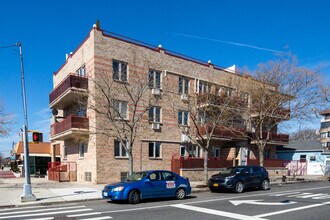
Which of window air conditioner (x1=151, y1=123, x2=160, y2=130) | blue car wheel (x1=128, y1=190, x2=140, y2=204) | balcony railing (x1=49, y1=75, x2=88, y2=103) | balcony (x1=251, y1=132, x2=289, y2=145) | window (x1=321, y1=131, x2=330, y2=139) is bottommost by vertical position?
window (x1=321, y1=131, x2=330, y2=139)

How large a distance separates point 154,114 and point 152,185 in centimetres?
1157

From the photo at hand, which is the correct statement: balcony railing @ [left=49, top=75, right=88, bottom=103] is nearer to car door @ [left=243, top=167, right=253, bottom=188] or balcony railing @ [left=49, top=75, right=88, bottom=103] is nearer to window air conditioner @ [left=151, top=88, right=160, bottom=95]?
window air conditioner @ [left=151, top=88, right=160, bottom=95]

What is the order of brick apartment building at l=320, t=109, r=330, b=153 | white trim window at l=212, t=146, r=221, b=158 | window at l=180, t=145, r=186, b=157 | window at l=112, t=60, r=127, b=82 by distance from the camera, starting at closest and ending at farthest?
window at l=112, t=60, r=127, b=82 → window at l=180, t=145, r=186, b=157 → white trim window at l=212, t=146, r=221, b=158 → brick apartment building at l=320, t=109, r=330, b=153

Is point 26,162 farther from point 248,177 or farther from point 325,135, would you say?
point 325,135

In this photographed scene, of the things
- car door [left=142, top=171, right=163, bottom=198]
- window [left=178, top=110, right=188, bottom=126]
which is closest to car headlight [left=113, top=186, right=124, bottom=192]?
car door [left=142, top=171, right=163, bottom=198]

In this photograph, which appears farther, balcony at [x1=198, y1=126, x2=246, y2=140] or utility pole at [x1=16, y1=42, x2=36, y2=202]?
balcony at [x1=198, y1=126, x2=246, y2=140]

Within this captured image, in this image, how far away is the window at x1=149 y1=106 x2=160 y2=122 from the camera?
80.9ft

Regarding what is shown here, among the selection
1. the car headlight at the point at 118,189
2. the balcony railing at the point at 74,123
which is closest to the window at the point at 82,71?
the balcony railing at the point at 74,123

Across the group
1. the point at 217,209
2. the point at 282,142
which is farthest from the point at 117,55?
the point at 282,142

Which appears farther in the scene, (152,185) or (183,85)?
(183,85)

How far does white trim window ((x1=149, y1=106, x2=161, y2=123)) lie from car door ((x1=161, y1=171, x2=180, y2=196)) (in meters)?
10.1

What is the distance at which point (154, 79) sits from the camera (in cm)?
2394

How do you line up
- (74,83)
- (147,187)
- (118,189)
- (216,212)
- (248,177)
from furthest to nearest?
(74,83) < (248,177) < (147,187) < (118,189) < (216,212)

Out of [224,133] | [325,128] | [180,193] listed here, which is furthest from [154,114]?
[325,128]
